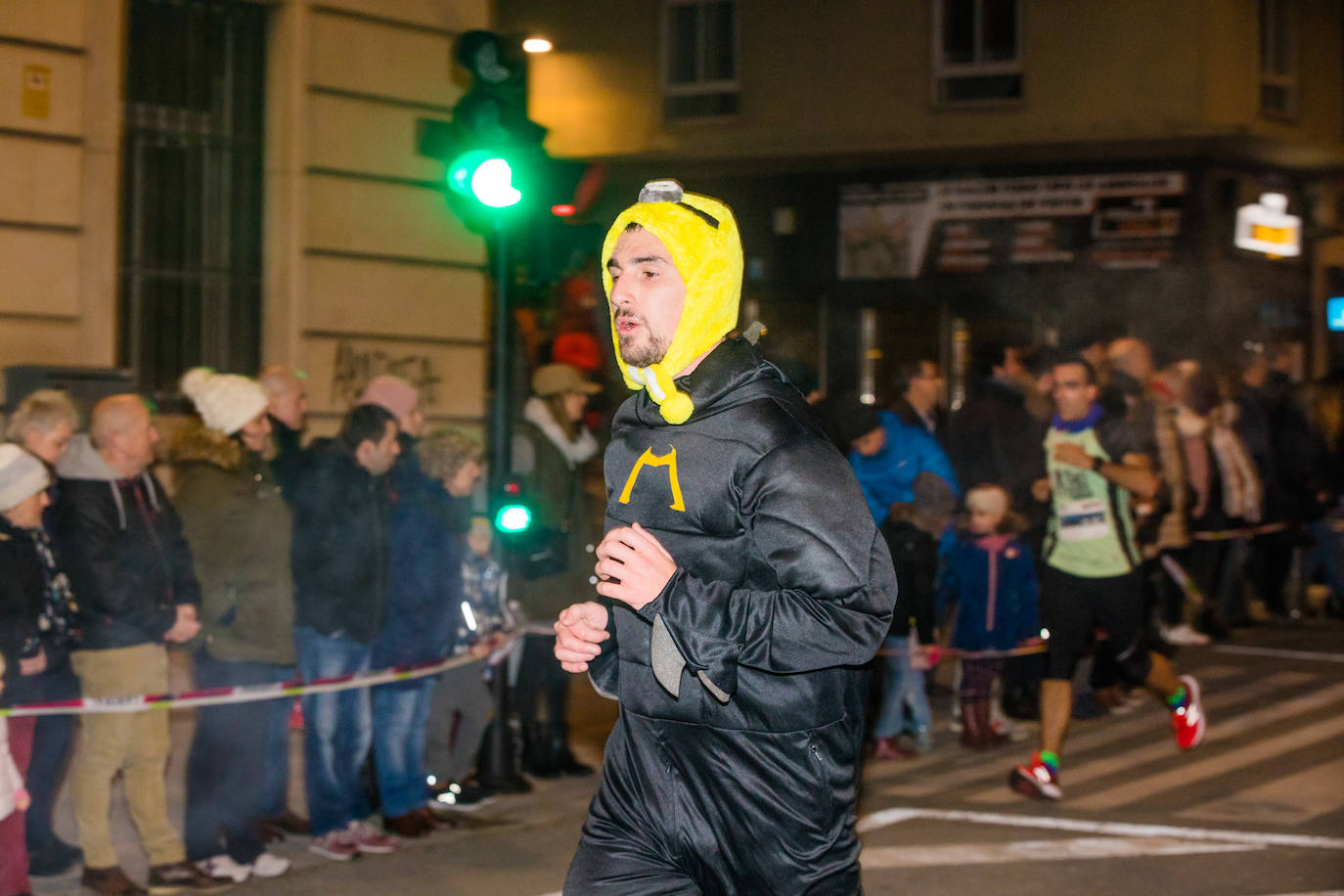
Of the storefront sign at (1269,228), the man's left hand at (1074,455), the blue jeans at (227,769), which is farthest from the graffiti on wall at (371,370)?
the storefront sign at (1269,228)

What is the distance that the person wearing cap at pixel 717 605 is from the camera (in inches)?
116

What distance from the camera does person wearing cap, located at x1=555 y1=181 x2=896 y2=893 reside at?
2.94 meters

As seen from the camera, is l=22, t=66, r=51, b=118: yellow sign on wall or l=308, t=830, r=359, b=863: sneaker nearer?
l=308, t=830, r=359, b=863: sneaker

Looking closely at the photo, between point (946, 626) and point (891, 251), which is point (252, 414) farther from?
point (891, 251)

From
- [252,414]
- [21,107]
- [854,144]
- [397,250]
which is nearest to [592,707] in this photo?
[397,250]

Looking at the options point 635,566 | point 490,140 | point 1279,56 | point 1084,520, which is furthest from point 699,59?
point 635,566

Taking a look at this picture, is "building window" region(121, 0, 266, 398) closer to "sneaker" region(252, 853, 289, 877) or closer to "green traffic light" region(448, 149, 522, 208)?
"green traffic light" region(448, 149, 522, 208)

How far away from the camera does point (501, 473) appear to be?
798cm

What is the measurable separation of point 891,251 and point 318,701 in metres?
16.9

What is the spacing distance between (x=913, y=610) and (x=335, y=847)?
12.3ft

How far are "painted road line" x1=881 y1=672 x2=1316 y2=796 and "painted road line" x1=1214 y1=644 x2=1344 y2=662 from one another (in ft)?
2.70

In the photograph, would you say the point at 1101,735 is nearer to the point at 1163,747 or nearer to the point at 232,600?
the point at 1163,747

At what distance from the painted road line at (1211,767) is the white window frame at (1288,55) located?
561 inches

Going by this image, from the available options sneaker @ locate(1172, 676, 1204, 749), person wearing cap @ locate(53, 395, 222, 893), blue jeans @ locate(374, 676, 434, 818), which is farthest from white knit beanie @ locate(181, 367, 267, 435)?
sneaker @ locate(1172, 676, 1204, 749)
